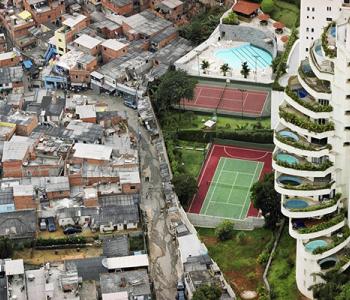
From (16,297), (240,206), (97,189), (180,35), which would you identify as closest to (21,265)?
(16,297)

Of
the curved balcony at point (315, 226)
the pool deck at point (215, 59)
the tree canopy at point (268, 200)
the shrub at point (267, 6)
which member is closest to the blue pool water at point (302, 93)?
A: the curved balcony at point (315, 226)

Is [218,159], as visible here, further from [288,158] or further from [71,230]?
[288,158]

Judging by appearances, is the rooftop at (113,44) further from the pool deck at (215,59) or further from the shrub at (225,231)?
the shrub at (225,231)

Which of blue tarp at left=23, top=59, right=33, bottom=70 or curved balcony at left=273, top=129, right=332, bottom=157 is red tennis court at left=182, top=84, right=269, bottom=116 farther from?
curved balcony at left=273, top=129, right=332, bottom=157

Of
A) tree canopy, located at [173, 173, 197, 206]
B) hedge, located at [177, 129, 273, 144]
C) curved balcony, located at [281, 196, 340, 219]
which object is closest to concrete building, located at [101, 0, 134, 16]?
hedge, located at [177, 129, 273, 144]

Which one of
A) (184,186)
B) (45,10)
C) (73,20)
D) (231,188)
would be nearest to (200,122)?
(231,188)

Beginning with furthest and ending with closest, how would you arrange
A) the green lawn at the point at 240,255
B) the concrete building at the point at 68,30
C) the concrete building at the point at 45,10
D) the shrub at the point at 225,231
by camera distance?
the concrete building at the point at 45,10 < the concrete building at the point at 68,30 < the shrub at the point at 225,231 < the green lawn at the point at 240,255
